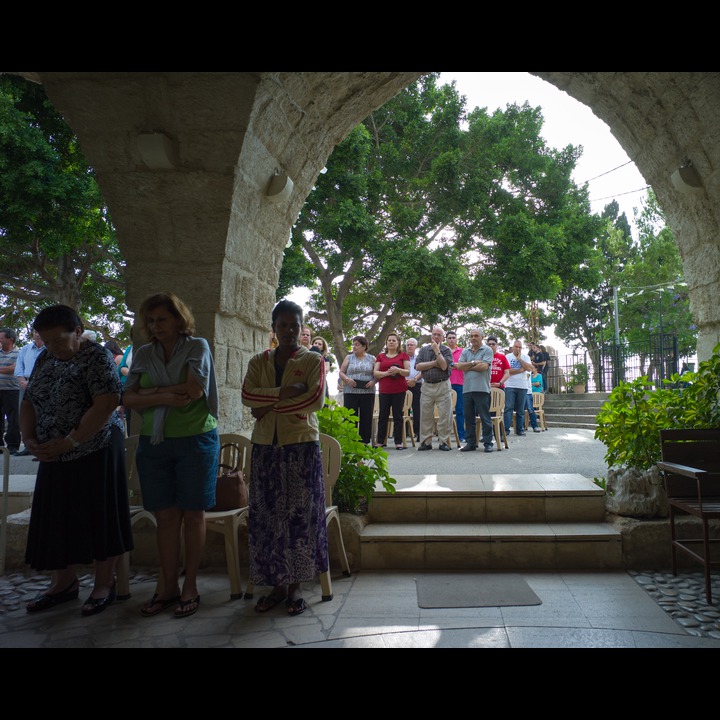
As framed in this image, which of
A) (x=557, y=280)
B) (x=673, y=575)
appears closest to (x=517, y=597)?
(x=673, y=575)

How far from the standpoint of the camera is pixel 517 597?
326cm

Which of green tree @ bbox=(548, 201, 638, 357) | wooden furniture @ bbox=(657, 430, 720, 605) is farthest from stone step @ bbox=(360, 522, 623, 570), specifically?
green tree @ bbox=(548, 201, 638, 357)

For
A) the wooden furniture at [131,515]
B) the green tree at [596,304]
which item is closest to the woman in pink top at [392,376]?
the wooden furniture at [131,515]

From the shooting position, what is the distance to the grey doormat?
3.19m

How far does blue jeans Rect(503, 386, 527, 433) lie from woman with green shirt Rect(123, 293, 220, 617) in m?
6.78

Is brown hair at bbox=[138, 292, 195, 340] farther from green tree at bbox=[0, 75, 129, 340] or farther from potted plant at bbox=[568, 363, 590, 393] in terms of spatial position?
potted plant at bbox=[568, 363, 590, 393]

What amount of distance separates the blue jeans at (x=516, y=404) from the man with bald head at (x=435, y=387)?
1.99m

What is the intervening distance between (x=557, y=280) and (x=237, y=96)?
1126 cm

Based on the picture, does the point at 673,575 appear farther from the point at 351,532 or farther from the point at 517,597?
the point at 351,532

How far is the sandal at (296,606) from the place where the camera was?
121 inches

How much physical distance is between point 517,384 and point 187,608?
6926 mm

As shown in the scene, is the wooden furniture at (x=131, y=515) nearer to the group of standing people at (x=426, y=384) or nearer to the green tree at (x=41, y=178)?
the group of standing people at (x=426, y=384)
